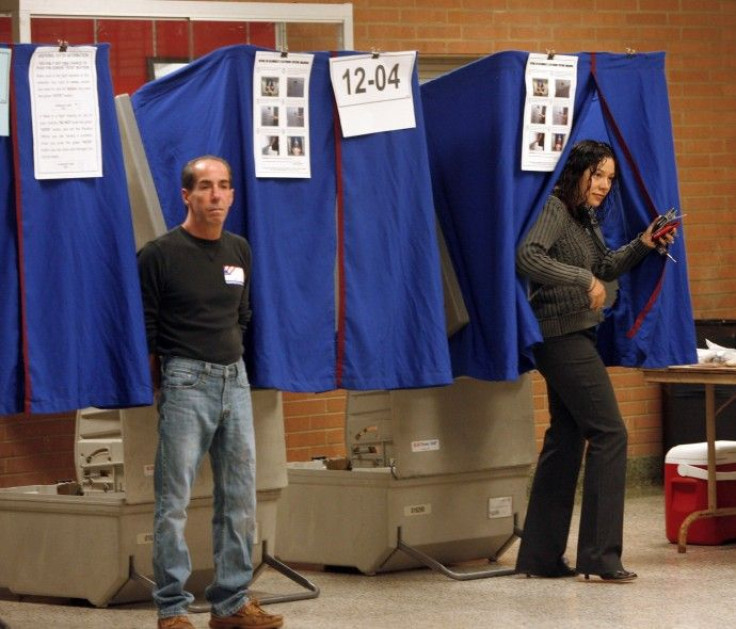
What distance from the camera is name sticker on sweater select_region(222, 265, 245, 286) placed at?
4.52 metres

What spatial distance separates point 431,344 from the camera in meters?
4.97

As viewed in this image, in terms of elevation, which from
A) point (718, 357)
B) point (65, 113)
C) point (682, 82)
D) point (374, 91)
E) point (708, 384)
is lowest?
point (708, 384)

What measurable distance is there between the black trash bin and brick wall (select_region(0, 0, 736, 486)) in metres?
0.21

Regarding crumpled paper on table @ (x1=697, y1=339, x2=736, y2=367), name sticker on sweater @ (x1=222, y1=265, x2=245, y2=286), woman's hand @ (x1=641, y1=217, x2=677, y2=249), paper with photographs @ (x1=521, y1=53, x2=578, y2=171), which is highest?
paper with photographs @ (x1=521, y1=53, x2=578, y2=171)

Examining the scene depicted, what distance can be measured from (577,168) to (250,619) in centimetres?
198

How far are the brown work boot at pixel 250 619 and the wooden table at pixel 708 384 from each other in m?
2.06

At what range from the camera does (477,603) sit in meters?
5.07

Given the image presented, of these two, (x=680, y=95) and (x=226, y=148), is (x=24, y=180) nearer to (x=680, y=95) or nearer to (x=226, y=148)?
(x=226, y=148)

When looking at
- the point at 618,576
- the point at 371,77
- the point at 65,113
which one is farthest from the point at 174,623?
the point at 371,77

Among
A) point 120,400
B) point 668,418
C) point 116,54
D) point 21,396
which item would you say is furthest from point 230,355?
point 668,418

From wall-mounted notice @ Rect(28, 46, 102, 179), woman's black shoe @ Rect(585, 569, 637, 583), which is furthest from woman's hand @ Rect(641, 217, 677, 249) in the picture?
wall-mounted notice @ Rect(28, 46, 102, 179)

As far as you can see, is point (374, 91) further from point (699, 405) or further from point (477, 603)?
point (699, 405)

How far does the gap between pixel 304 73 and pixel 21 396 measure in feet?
4.70

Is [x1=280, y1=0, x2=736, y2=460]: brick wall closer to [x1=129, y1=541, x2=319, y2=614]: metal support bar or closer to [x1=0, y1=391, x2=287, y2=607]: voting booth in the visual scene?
[x1=129, y1=541, x2=319, y2=614]: metal support bar
